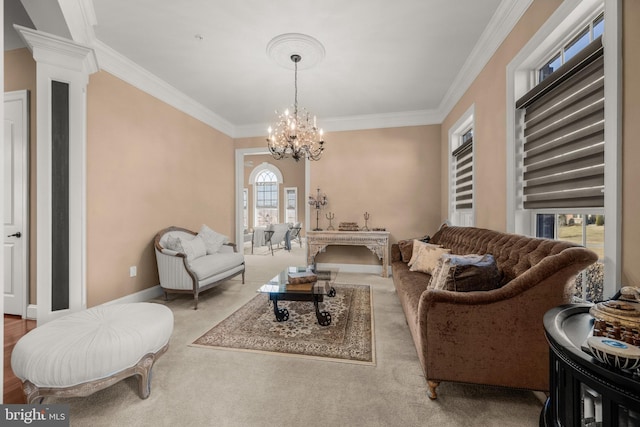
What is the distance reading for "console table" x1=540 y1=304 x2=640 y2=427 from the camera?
73 cm

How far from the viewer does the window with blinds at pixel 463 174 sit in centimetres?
352

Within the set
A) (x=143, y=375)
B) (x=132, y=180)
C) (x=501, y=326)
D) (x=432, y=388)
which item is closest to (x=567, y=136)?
(x=501, y=326)

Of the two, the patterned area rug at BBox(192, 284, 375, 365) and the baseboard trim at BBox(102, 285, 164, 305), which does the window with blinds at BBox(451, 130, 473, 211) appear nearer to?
the patterned area rug at BBox(192, 284, 375, 365)

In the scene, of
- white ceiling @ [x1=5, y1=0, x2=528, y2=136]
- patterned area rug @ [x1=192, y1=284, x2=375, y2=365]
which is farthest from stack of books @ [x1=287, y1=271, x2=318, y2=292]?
white ceiling @ [x1=5, y1=0, x2=528, y2=136]

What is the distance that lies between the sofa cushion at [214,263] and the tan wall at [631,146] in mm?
3522

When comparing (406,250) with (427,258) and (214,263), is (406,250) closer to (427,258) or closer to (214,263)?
(427,258)

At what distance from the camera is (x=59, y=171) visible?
2.25m

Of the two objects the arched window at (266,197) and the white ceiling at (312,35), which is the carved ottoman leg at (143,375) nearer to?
the white ceiling at (312,35)

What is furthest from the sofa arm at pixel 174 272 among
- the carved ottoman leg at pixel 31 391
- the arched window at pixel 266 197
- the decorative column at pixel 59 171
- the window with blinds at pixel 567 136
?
the arched window at pixel 266 197

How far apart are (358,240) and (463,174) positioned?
1886mm

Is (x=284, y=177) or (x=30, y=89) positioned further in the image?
(x=284, y=177)

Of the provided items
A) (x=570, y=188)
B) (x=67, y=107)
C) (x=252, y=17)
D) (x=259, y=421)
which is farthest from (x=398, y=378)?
(x=67, y=107)

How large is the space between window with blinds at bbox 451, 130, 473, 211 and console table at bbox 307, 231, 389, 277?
1237mm

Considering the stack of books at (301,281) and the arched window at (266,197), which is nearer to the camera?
the stack of books at (301,281)
